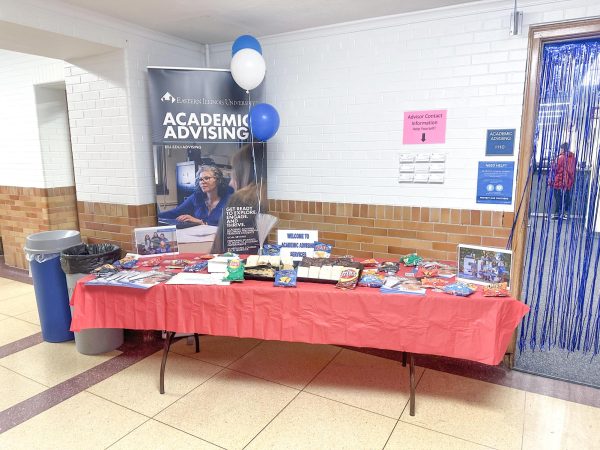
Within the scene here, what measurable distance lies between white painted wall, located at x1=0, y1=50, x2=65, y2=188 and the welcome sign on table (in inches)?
141

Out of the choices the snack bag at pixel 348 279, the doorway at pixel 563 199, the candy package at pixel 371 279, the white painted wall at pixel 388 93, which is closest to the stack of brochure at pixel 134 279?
the snack bag at pixel 348 279

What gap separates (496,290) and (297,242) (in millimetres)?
1340

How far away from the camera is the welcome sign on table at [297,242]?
2.94 metres

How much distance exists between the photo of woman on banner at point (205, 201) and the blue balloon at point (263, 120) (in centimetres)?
55

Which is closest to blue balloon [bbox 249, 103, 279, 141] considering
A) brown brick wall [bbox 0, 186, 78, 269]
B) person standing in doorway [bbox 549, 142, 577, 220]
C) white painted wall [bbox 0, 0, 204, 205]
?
white painted wall [bbox 0, 0, 204, 205]

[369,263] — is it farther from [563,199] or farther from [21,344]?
[21,344]

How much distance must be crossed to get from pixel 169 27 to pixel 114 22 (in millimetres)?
455

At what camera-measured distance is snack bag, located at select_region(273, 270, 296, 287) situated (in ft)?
8.29

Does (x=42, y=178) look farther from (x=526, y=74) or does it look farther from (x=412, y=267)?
(x=526, y=74)

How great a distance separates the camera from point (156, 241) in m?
3.28

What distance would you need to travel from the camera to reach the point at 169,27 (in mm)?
3631

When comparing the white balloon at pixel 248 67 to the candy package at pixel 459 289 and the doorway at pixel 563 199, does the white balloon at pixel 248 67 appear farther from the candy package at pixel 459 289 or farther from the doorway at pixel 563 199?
the candy package at pixel 459 289

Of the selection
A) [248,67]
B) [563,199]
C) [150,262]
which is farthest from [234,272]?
[563,199]

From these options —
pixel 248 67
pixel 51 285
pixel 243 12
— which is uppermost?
pixel 243 12
